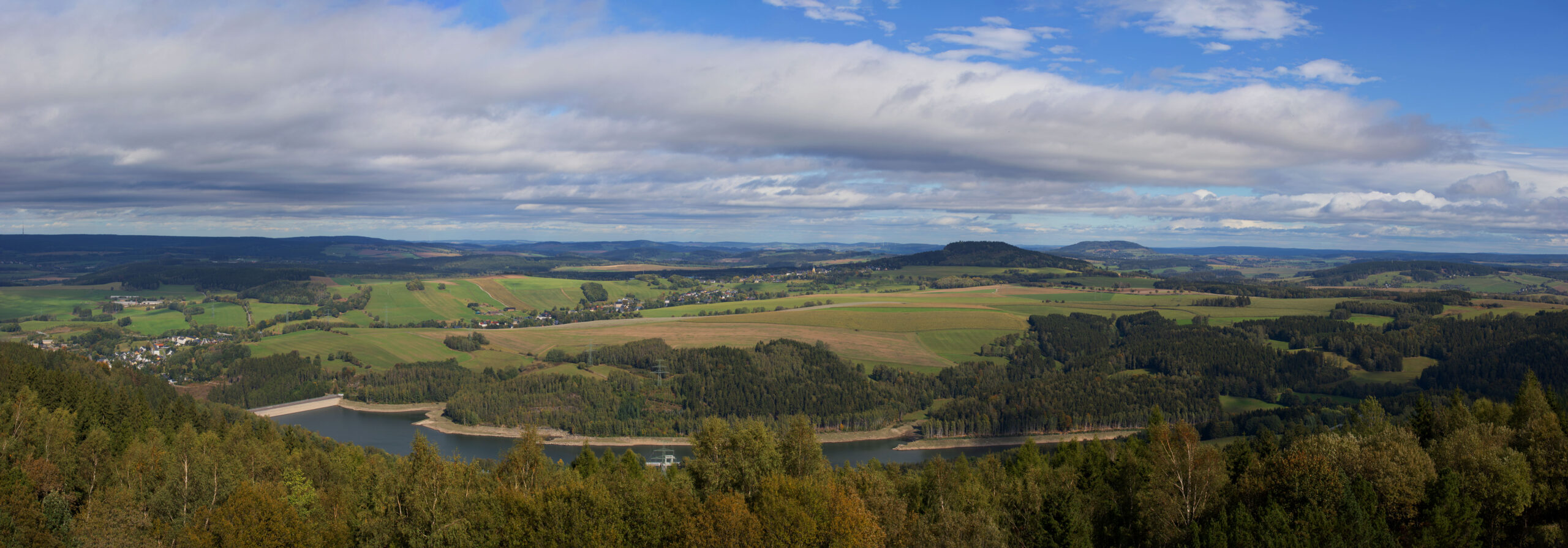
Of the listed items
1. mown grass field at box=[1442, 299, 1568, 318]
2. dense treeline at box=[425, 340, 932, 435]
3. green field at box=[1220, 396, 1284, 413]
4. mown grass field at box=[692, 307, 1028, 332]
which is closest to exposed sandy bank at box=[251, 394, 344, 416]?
dense treeline at box=[425, 340, 932, 435]

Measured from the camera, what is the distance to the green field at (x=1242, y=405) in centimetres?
10931

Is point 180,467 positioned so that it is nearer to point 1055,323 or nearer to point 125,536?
point 125,536

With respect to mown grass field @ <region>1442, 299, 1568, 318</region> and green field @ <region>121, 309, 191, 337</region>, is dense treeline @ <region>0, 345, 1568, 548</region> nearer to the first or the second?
mown grass field @ <region>1442, 299, 1568, 318</region>

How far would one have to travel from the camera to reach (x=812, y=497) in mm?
24516

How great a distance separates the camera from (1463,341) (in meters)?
124

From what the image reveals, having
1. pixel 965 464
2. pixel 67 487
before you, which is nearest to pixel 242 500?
pixel 67 487

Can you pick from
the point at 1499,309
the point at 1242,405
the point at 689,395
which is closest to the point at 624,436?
the point at 689,395

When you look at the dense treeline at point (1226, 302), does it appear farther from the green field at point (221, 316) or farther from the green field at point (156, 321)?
the green field at point (156, 321)

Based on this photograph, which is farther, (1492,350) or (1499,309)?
(1499,309)

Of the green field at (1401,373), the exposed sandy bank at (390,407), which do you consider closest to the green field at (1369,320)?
the green field at (1401,373)

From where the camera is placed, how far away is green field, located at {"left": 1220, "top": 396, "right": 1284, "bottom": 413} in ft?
359

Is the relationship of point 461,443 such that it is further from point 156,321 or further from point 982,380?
point 156,321

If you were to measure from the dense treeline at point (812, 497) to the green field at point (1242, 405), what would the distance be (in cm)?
7701

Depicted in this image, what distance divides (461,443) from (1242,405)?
10247 centimetres
